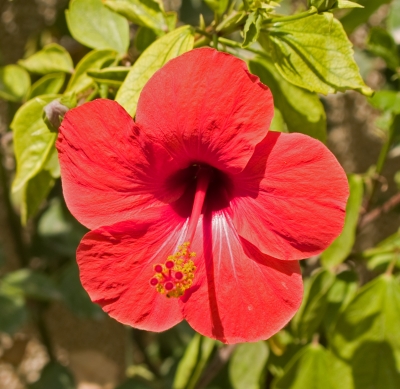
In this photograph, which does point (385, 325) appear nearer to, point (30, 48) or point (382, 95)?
point (382, 95)

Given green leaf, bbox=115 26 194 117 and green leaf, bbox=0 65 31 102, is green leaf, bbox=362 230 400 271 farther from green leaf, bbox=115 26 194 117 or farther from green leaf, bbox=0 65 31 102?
green leaf, bbox=0 65 31 102

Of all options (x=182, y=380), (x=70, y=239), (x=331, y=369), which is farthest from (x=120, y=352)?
(x=331, y=369)

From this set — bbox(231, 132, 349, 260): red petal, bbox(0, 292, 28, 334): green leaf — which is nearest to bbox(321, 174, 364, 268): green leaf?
bbox(231, 132, 349, 260): red petal

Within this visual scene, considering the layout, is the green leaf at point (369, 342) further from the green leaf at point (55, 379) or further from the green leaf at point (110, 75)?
the green leaf at point (55, 379)

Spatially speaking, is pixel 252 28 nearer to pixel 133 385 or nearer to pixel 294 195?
pixel 294 195

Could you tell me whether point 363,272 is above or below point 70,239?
below

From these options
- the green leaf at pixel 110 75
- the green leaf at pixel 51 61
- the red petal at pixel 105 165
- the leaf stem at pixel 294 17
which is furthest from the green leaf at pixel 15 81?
the leaf stem at pixel 294 17
